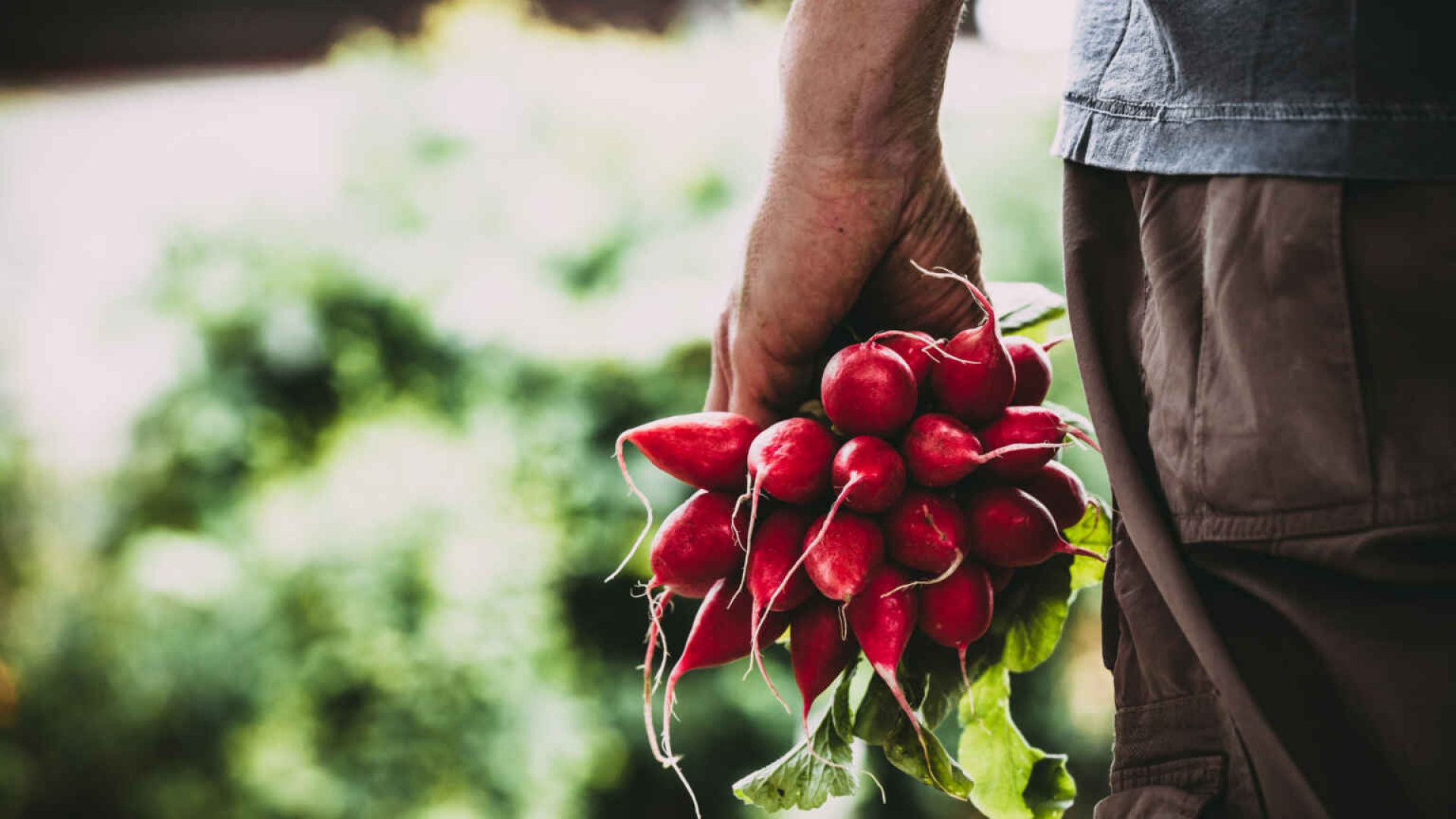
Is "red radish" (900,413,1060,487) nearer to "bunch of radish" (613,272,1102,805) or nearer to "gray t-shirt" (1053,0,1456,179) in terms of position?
"bunch of radish" (613,272,1102,805)

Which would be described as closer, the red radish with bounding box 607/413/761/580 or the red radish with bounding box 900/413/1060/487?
the red radish with bounding box 900/413/1060/487

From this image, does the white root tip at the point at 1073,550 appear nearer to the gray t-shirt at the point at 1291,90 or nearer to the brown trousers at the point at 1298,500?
the brown trousers at the point at 1298,500

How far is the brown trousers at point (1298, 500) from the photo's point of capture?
728mm

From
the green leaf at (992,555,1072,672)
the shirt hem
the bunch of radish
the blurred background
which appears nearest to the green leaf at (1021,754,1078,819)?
the green leaf at (992,555,1072,672)

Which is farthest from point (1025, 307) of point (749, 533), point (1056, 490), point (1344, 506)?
point (1344, 506)

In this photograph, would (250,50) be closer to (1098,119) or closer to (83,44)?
(83,44)

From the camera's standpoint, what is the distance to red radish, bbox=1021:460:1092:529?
1116 millimetres

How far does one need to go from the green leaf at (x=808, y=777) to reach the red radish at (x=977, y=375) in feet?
1.07

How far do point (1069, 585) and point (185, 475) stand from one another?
2.50m

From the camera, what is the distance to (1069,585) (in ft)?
3.96

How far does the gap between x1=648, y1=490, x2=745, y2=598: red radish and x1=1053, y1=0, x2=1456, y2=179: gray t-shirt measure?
490 millimetres

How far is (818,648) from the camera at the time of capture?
1099 mm

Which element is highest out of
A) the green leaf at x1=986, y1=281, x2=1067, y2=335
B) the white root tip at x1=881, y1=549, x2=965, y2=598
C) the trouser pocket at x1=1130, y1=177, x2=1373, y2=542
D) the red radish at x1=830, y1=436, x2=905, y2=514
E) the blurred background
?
the trouser pocket at x1=1130, y1=177, x2=1373, y2=542

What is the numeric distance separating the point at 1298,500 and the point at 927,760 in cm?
51
